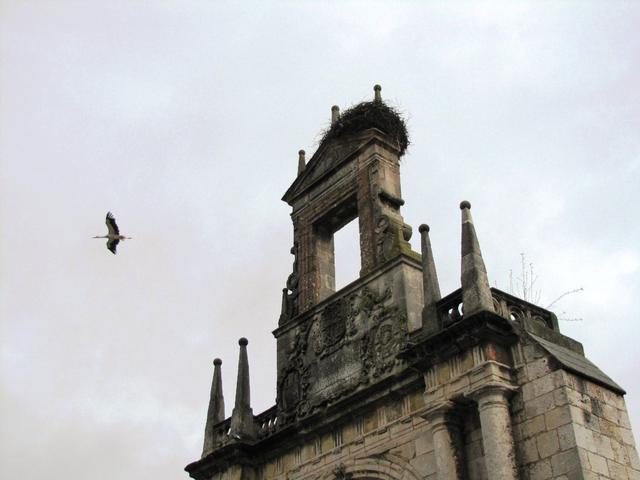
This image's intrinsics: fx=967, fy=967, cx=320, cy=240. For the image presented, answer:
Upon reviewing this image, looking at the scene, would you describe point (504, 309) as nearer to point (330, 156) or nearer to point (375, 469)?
point (375, 469)

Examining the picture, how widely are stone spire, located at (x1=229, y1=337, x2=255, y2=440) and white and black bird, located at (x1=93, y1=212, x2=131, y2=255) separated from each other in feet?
9.91

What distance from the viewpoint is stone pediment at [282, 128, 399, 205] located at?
17984 millimetres

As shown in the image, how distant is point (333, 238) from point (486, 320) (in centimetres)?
632

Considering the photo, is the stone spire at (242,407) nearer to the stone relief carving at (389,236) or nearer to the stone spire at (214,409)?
the stone spire at (214,409)

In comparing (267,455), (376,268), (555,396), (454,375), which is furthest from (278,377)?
(555,396)

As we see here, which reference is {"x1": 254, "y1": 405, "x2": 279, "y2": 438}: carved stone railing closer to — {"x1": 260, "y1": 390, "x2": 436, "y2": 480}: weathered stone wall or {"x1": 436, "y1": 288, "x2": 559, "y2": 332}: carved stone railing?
{"x1": 260, "y1": 390, "x2": 436, "y2": 480}: weathered stone wall

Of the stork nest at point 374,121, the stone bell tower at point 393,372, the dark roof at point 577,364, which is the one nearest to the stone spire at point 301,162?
the stone bell tower at point 393,372

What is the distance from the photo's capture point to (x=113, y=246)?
1678 cm

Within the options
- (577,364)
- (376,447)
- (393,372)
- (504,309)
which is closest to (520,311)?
(504,309)

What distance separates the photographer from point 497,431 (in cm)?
1227

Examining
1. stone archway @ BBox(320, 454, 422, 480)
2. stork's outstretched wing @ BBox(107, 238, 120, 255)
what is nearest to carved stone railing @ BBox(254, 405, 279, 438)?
stone archway @ BBox(320, 454, 422, 480)

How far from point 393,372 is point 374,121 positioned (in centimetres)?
544

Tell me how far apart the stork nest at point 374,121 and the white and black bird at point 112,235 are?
4.65 metres

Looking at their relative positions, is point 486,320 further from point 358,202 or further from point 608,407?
point 358,202
